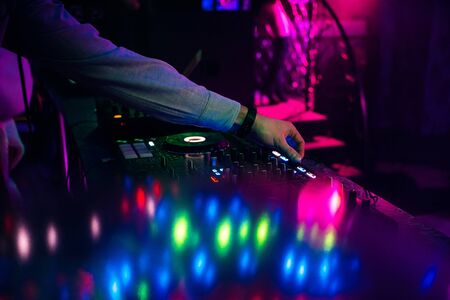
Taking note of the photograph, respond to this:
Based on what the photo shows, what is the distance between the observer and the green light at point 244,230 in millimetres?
645

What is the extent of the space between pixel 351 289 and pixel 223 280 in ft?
0.51

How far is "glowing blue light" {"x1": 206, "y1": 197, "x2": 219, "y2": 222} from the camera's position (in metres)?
0.72

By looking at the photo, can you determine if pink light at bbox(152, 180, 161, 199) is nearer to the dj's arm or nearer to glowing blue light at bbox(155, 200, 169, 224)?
glowing blue light at bbox(155, 200, 169, 224)

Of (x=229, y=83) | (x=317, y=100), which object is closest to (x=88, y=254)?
(x=229, y=83)

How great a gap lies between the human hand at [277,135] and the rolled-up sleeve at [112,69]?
0.21 feet

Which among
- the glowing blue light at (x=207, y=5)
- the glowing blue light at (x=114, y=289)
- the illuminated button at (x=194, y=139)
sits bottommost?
the glowing blue light at (x=114, y=289)

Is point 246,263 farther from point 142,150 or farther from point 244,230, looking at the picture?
point 142,150

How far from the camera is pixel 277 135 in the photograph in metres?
1.01

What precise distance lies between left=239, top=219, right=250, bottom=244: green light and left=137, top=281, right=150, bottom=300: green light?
0.54 feet

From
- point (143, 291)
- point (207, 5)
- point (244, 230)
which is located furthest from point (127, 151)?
→ point (207, 5)

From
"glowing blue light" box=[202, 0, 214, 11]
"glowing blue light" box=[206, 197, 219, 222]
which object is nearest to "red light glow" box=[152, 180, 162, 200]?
"glowing blue light" box=[206, 197, 219, 222]

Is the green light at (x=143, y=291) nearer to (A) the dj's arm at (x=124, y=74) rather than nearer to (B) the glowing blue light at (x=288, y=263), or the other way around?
(B) the glowing blue light at (x=288, y=263)

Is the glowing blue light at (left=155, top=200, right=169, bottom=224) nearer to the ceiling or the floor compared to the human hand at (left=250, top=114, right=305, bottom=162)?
nearer to the floor

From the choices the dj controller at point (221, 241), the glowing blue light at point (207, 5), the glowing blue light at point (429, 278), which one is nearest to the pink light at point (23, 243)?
the dj controller at point (221, 241)
